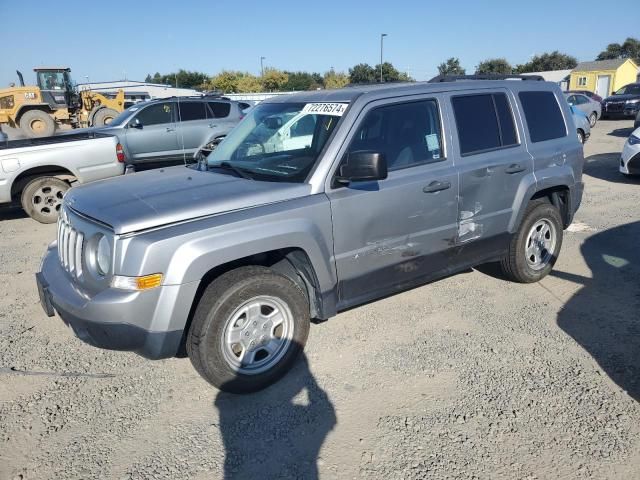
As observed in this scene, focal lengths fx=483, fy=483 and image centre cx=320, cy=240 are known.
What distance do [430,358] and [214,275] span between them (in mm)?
1708

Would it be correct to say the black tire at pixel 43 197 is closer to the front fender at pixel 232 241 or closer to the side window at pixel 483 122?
the front fender at pixel 232 241

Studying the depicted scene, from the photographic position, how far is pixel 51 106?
21.0 m

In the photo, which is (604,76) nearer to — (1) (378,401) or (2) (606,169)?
(2) (606,169)

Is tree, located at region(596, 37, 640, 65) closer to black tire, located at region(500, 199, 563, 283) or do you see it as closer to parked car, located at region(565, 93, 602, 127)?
parked car, located at region(565, 93, 602, 127)

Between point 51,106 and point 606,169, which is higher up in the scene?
point 51,106

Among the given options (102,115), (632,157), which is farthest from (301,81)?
(632,157)

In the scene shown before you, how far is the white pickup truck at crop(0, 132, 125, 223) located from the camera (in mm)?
7305

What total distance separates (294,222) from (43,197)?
6.23 metres

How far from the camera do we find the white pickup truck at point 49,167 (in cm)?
730

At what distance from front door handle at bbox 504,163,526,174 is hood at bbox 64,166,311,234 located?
200cm

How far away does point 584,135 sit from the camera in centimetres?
1358

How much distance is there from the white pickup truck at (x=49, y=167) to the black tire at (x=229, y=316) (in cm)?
585

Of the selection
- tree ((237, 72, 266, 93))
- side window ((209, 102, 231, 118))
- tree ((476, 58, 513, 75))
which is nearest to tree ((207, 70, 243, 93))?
tree ((237, 72, 266, 93))

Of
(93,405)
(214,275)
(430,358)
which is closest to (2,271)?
(93,405)
